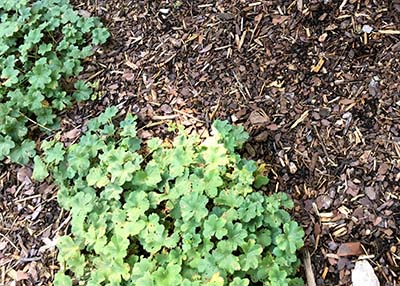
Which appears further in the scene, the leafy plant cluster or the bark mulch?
the bark mulch

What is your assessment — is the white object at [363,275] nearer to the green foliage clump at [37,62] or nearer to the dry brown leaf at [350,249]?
the dry brown leaf at [350,249]

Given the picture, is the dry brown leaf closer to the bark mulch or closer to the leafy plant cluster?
the bark mulch

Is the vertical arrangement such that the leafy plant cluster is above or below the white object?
above

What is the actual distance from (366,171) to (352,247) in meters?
0.35

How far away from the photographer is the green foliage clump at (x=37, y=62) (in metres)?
2.89

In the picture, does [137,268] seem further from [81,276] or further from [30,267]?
[30,267]

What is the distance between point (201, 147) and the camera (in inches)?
102

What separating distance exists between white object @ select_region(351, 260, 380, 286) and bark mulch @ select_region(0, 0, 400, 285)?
29 mm

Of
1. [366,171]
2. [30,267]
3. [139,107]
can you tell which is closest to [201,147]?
[139,107]

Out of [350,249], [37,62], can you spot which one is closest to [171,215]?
[350,249]

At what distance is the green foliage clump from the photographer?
114 inches

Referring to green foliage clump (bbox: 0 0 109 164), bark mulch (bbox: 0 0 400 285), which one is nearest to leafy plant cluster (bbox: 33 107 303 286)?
bark mulch (bbox: 0 0 400 285)

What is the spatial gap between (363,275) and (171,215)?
31.4 inches

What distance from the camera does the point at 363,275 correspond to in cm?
233
